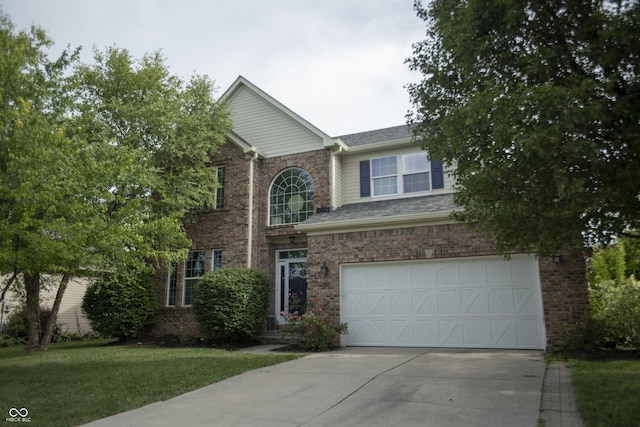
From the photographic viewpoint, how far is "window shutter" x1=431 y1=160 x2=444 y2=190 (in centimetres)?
1490

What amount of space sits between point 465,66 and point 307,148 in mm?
9890

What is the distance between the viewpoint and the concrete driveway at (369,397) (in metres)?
5.97

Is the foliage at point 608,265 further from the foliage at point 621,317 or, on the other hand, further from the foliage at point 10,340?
the foliage at point 10,340

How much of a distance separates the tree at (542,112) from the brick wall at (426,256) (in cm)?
420

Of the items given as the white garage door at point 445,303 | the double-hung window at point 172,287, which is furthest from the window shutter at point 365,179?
the double-hung window at point 172,287

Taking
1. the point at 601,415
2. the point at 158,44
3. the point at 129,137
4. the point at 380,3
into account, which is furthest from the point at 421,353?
the point at 158,44

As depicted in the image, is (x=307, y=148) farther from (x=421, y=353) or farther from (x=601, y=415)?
(x=601, y=415)

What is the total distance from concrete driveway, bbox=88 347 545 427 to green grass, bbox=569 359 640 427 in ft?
1.88

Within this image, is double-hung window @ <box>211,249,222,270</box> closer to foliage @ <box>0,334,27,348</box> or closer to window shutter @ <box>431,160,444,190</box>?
foliage @ <box>0,334,27,348</box>

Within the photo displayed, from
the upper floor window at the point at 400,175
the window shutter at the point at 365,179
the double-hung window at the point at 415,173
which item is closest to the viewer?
the upper floor window at the point at 400,175

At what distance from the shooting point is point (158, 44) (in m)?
15.4

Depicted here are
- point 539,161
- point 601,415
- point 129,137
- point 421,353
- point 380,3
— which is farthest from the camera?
point 129,137

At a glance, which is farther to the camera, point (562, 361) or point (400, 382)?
point (562, 361)

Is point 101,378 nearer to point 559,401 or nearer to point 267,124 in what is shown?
point 559,401
